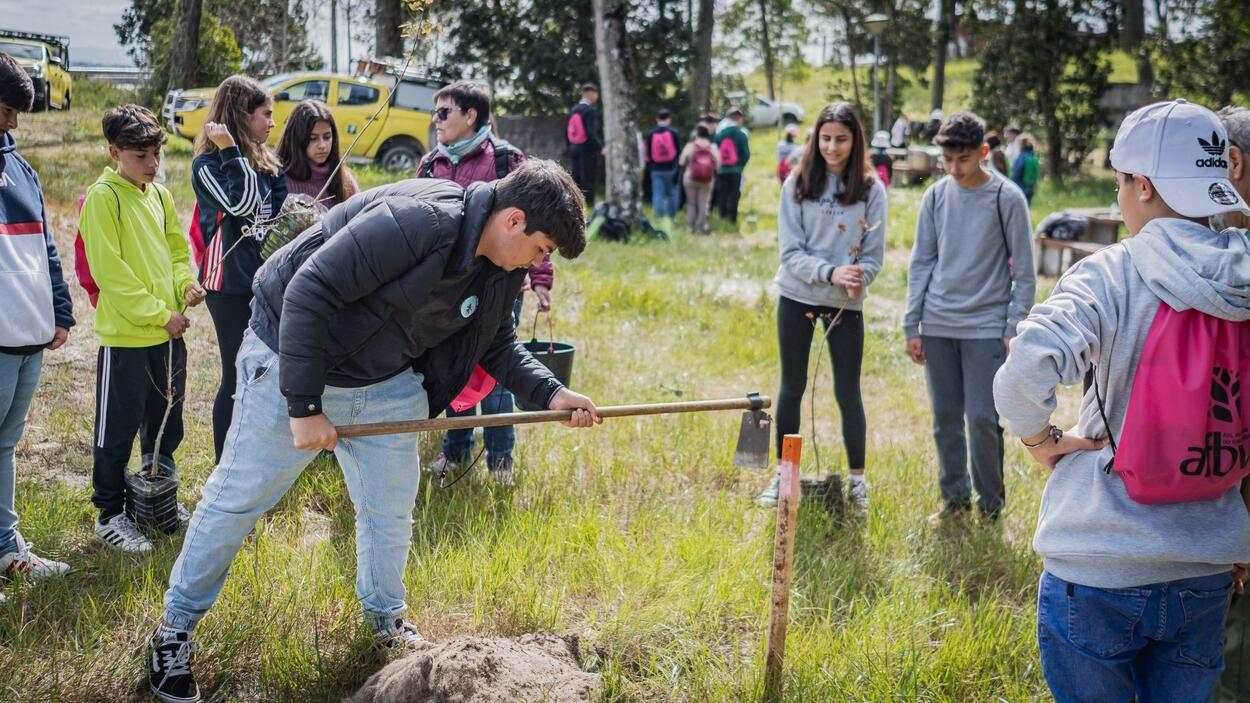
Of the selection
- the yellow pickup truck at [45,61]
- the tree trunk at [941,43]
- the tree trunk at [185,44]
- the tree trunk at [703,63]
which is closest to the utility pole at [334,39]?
the tree trunk at [185,44]

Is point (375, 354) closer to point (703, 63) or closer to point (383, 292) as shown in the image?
point (383, 292)

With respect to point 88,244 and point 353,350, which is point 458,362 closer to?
point 353,350

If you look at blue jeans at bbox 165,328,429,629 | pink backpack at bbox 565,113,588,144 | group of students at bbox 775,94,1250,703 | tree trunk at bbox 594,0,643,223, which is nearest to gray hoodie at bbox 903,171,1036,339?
group of students at bbox 775,94,1250,703

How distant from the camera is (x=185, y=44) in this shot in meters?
12.6

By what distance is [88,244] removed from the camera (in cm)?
384

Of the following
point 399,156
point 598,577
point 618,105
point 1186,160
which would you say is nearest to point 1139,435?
point 1186,160

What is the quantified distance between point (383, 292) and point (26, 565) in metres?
1.88

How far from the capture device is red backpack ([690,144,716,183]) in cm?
1423

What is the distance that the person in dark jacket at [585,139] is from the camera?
601 inches

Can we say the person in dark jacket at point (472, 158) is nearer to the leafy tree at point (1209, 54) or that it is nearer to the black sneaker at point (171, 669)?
the black sneaker at point (171, 669)

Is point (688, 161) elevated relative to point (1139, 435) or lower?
elevated

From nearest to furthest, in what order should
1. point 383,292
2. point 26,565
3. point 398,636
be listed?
1. point 383,292
2. point 398,636
3. point 26,565

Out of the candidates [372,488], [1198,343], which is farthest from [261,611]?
[1198,343]

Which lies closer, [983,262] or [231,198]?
[231,198]
